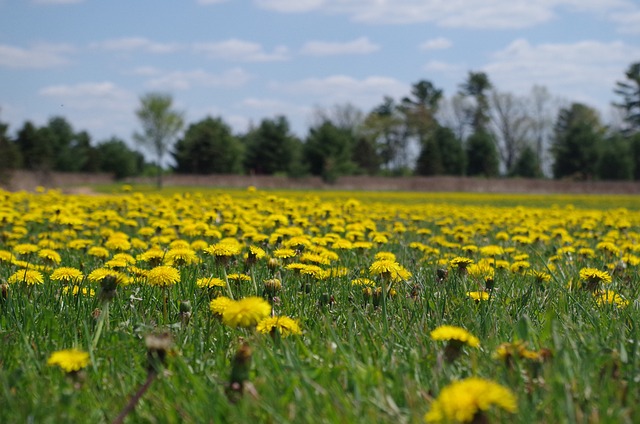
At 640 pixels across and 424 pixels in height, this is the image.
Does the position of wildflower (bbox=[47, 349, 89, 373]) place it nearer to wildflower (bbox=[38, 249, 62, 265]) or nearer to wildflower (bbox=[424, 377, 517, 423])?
wildflower (bbox=[424, 377, 517, 423])

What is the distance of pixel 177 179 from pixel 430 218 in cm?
4206

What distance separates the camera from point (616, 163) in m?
53.6

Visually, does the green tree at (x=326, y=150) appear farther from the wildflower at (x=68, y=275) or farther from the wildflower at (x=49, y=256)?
the wildflower at (x=68, y=275)

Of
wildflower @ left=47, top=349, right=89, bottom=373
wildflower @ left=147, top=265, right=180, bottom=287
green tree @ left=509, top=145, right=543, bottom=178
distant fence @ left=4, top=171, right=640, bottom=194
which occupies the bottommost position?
distant fence @ left=4, top=171, right=640, bottom=194

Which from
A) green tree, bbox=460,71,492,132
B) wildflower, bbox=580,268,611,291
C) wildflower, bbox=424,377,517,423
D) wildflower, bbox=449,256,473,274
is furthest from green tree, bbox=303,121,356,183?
wildflower, bbox=424,377,517,423

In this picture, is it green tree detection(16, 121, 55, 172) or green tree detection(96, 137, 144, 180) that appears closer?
green tree detection(16, 121, 55, 172)

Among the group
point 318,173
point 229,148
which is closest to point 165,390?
point 318,173

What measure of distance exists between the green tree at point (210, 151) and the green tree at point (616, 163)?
33.0 meters

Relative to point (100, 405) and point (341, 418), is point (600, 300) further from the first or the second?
point (100, 405)

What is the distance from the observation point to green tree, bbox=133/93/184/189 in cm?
4859

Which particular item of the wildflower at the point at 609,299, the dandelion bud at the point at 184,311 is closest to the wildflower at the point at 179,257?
the dandelion bud at the point at 184,311

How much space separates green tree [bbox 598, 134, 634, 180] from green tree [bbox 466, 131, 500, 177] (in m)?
10.0

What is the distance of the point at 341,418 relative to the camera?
43.3 inches

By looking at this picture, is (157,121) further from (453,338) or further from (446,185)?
(453,338)
